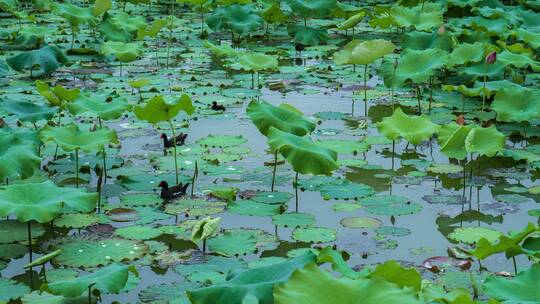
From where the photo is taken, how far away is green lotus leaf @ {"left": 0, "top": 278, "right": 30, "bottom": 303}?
2.79 meters

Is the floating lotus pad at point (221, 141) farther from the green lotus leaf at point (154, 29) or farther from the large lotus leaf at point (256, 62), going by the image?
the green lotus leaf at point (154, 29)

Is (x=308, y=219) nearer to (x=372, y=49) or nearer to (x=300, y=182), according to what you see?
(x=300, y=182)

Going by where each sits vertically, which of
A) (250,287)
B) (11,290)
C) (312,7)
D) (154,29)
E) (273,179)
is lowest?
(11,290)

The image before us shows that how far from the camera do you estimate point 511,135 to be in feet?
15.3

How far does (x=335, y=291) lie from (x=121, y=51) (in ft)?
13.6

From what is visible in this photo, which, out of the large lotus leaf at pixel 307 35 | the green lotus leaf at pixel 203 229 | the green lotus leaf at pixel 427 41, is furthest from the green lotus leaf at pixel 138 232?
the large lotus leaf at pixel 307 35

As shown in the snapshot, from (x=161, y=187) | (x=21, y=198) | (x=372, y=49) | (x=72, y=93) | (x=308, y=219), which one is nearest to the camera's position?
(x=21, y=198)

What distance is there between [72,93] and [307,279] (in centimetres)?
251

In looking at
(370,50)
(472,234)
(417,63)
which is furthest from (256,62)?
(472,234)

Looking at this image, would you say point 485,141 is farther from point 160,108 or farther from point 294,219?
point 160,108

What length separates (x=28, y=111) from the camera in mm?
4145

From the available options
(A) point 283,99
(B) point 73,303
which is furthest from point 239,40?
(B) point 73,303

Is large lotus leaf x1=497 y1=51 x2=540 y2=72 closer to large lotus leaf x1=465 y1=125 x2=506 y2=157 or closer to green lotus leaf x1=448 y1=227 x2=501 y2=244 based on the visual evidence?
large lotus leaf x1=465 y1=125 x2=506 y2=157

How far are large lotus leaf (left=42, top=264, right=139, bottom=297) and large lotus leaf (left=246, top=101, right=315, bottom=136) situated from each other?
1412 millimetres
